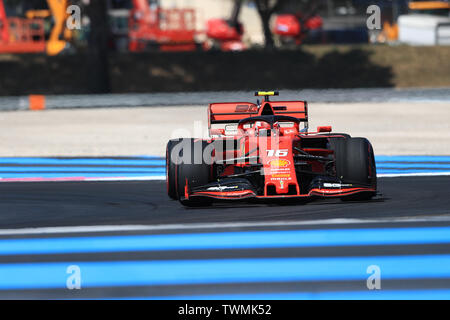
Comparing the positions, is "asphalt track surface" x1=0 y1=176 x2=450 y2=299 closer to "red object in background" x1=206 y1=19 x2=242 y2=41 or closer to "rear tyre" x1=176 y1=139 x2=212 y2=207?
"rear tyre" x1=176 y1=139 x2=212 y2=207

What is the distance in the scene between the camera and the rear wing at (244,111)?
11008mm

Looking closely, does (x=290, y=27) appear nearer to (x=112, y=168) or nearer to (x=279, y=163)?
(x=112, y=168)

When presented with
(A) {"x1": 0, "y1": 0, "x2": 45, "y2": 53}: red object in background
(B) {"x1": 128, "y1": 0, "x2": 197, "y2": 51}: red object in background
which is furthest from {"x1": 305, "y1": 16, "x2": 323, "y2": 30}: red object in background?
(A) {"x1": 0, "y1": 0, "x2": 45, "y2": 53}: red object in background

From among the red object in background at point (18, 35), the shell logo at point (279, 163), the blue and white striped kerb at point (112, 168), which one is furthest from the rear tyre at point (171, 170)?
the red object in background at point (18, 35)

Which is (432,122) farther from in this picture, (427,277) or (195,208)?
(427,277)

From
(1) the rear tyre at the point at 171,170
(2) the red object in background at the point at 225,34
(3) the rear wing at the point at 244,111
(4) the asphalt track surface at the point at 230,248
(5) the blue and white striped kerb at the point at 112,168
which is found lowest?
(5) the blue and white striped kerb at the point at 112,168

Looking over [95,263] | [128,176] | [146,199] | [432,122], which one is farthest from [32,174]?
[432,122]

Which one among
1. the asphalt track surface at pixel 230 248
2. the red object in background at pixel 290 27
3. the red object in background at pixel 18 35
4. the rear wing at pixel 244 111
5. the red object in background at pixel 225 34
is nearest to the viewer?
the asphalt track surface at pixel 230 248

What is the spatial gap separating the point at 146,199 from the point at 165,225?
1862mm

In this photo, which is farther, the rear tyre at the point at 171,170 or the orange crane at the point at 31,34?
the orange crane at the point at 31,34

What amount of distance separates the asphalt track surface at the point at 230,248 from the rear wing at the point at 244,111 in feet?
3.80

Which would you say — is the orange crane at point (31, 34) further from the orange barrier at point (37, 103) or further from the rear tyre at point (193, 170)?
the rear tyre at point (193, 170)

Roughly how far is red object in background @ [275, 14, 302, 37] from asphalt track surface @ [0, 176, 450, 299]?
45024 mm

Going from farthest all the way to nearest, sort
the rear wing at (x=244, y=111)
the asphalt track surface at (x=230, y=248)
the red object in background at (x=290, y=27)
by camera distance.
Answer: the red object in background at (x=290, y=27) < the rear wing at (x=244, y=111) < the asphalt track surface at (x=230, y=248)
